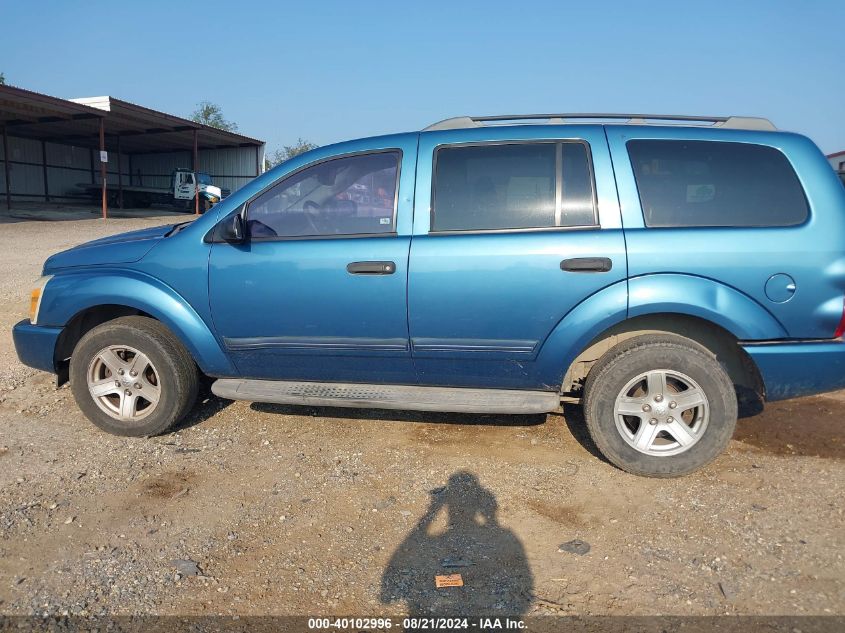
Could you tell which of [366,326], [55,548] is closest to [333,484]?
[366,326]

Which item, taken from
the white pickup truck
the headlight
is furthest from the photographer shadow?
the white pickup truck

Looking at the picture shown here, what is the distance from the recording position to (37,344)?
3.91 m

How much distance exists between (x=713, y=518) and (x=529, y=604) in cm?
119

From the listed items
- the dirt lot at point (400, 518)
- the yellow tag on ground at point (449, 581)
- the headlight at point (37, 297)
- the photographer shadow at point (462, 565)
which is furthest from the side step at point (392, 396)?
the headlight at point (37, 297)

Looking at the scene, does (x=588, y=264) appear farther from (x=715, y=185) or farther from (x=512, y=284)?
(x=715, y=185)

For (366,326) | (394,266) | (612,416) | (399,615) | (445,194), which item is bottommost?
(399,615)

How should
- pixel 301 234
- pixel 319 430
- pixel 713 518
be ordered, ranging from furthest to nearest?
pixel 319 430 < pixel 301 234 < pixel 713 518

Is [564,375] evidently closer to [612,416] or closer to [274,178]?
[612,416]

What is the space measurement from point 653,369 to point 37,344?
387 centimetres

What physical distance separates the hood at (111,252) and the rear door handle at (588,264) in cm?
257

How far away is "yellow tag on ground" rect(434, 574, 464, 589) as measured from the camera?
244cm

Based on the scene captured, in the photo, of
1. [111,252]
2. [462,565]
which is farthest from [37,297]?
[462,565]

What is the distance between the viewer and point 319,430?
402 cm

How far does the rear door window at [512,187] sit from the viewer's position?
3305 millimetres
